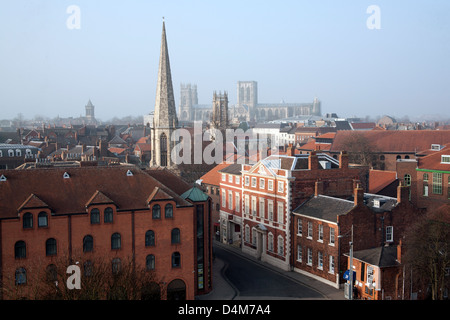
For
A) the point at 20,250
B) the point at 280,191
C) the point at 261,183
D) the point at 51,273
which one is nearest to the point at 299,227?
the point at 280,191

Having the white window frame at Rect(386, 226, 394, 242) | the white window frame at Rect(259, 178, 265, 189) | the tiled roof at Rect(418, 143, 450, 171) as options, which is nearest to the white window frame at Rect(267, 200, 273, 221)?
the white window frame at Rect(259, 178, 265, 189)

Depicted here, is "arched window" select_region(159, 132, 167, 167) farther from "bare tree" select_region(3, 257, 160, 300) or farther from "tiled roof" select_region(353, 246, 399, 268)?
"tiled roof" select_region(353, 246, 399, 268)

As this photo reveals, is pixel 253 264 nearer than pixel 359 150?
Yes

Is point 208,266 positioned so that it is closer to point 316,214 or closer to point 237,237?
point 316,214

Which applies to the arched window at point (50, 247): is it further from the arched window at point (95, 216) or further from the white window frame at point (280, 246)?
the white window frame at point (280, 246)

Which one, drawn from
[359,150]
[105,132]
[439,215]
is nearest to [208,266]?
[439,215]

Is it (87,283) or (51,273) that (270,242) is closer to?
(51,273)
